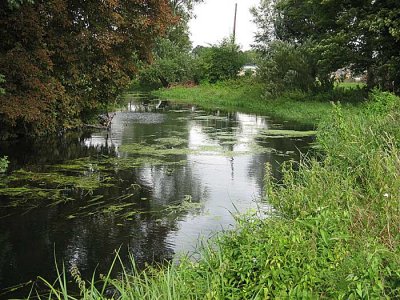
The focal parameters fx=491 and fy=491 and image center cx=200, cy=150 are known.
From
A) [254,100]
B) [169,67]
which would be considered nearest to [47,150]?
[254,100]

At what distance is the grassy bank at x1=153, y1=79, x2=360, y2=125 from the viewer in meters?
25.1

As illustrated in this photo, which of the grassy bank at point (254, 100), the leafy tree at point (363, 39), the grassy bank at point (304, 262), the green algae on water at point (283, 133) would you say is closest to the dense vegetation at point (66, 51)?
the green algae on water at point (283, 133)

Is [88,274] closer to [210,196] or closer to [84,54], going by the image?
[210,196]

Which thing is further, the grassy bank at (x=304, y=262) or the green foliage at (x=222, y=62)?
the green foliage at (x=222, y=62)

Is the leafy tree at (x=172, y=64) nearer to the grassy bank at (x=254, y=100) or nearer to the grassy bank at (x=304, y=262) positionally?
the grassy bank at (x=254, y=100)

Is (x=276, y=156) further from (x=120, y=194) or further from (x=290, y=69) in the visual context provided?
(x=290, y=69)

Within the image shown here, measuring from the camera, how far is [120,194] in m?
9.44

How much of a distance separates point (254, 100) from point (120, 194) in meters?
24.3

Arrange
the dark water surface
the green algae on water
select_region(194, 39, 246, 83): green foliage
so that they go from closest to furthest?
the dark water surface, the green algae on water, select_region(194, 39, 246, 83): green foliage

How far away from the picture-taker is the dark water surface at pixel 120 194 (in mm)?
6536

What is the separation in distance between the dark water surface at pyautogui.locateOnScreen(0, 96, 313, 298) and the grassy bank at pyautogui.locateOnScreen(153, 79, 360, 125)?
4827mm

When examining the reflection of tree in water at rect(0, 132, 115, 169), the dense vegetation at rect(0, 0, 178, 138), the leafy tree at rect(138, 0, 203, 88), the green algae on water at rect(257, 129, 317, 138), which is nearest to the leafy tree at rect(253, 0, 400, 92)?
the green algae on water at rect(257, 129, 317, 138)

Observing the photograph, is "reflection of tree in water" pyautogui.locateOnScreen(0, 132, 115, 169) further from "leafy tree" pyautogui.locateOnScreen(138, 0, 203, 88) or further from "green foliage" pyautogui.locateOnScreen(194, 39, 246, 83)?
"leafy tree" pyautogui.locateOnScreen(138, 0, 203, 88)

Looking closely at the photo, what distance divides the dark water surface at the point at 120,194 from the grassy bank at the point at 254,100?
4.83 metres
